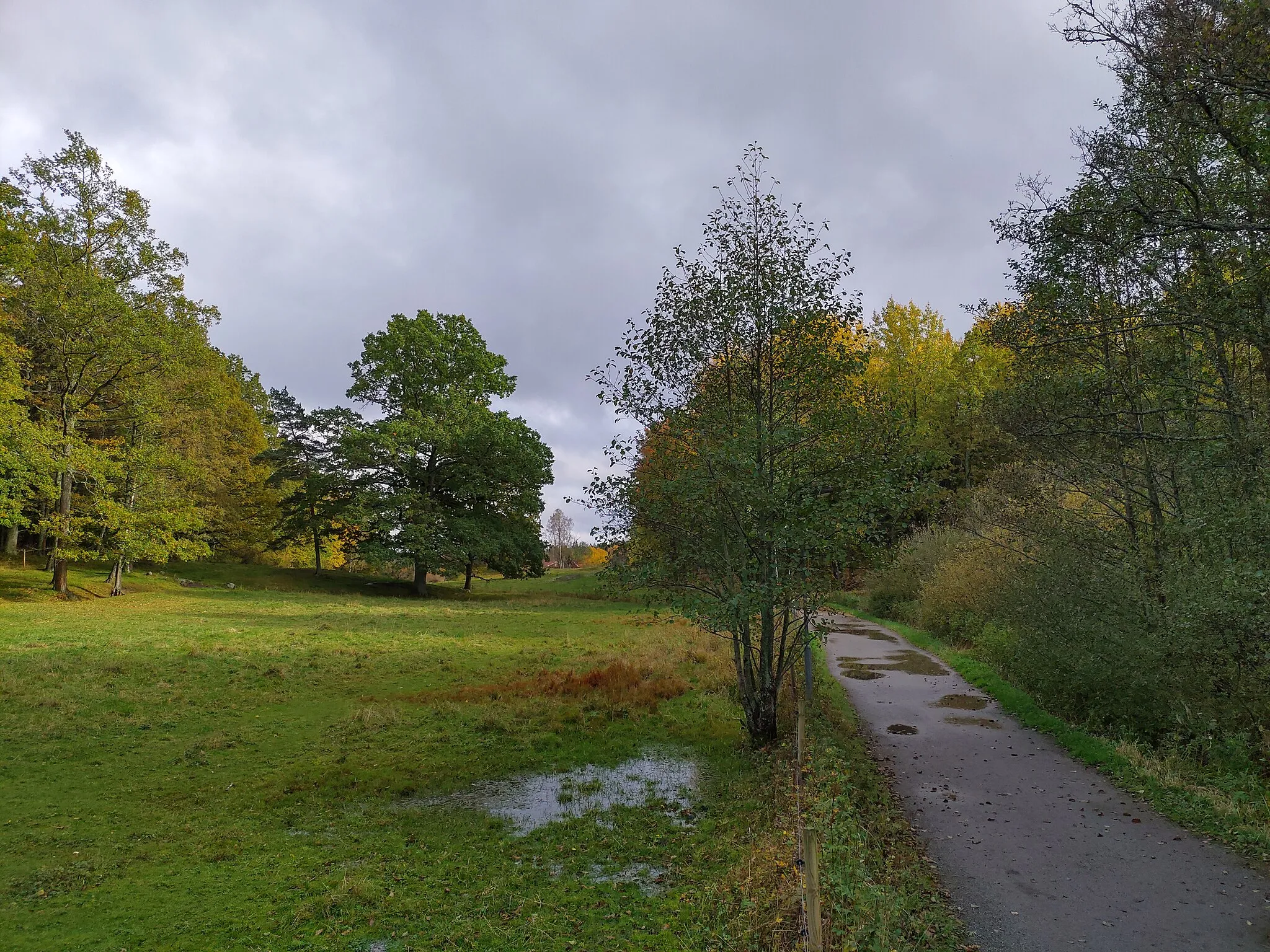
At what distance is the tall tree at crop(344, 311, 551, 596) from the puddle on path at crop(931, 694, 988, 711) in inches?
1058

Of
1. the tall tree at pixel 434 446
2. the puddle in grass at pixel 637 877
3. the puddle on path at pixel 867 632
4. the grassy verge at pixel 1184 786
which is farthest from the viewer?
the tall tree at pixel 434 446

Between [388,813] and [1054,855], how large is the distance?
7544mm

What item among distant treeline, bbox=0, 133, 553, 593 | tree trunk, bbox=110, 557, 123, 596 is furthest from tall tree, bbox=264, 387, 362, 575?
tree trunk, bbox=110, 557, 123, 596

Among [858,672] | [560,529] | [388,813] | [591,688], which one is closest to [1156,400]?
[858,672]

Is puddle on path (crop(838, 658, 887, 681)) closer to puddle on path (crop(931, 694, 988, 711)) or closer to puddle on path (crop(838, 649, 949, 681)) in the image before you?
puddle on path (crop(838, 649, 949, 681))

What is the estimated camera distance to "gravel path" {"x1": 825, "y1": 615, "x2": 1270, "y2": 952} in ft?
17.9

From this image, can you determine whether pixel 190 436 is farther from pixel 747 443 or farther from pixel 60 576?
pixel 747 443

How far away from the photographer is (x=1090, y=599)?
10922 mm

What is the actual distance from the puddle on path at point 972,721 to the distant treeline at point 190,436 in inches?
1083

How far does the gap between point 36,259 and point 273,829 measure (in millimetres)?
29148

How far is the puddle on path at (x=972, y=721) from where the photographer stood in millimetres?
12109

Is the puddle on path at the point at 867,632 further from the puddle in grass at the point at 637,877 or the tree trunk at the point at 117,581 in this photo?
the tree trunk at the point at 117,581

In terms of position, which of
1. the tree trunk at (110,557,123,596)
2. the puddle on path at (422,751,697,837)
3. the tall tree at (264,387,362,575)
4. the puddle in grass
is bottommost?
the puddle on path at (422,751,697,837)

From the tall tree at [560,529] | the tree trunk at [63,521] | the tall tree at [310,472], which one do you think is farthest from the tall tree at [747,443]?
the tall tree at [560,529]
